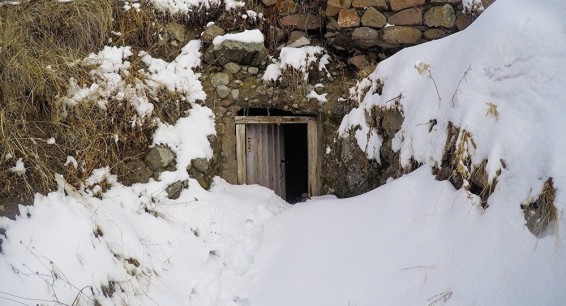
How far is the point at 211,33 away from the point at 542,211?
335 centimetres

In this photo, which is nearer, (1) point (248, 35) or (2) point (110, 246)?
(2) point (110, 246)

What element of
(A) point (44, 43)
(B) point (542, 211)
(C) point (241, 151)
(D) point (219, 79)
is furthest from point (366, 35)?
(A) point (44, 43)

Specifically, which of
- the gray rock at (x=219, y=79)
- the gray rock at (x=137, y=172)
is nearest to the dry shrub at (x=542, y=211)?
the gray rock at (x=137, y=172)

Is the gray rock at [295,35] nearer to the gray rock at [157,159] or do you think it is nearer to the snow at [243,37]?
the snow at [243,37]

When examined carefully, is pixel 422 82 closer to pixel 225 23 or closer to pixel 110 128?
pixel 225 23

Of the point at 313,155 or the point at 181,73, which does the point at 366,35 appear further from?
the point at 181,73

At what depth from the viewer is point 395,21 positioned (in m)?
3.60

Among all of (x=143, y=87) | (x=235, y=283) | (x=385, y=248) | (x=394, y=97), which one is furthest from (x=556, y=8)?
(x=143, y=87)

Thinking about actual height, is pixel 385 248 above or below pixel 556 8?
below

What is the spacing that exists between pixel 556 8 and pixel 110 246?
2.98 meters

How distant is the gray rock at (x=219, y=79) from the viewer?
12.5ft

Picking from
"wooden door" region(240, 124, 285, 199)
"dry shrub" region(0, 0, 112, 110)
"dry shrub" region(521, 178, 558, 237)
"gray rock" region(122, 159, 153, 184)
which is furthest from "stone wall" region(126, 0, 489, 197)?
"dry shrub" region(521, 178, 558, 237)

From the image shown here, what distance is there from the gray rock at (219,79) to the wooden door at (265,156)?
0.59 metres

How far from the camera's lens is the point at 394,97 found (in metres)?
3.02
